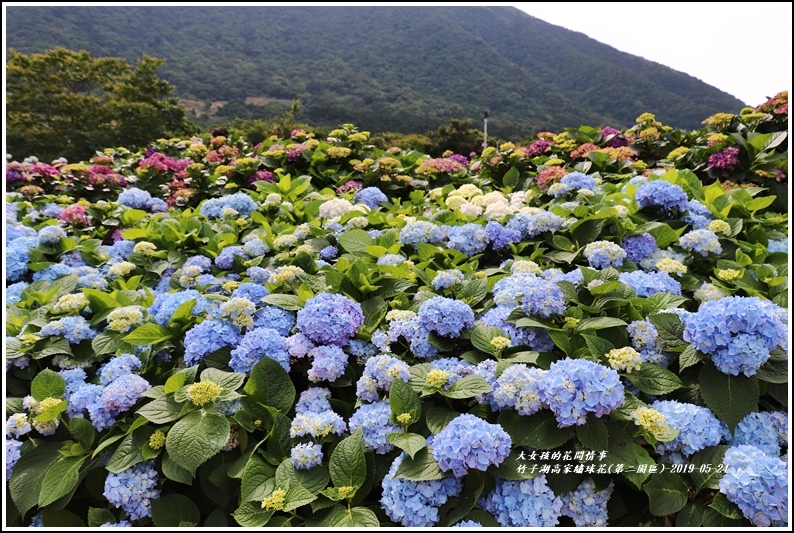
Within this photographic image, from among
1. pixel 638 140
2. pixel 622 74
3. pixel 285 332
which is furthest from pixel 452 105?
pixel 285 332

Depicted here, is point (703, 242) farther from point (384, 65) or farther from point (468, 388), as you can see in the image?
point (384, 65)

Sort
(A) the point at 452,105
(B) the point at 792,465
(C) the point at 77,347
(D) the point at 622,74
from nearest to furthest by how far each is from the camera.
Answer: (B) the point at 792,465 → (C) the point at 77,347 → (A) the point at 452,105 → (D) the point at 622,74

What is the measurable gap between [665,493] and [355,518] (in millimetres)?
844

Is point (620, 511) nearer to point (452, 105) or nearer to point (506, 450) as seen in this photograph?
point (506, 450)

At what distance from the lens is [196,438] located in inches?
52.5

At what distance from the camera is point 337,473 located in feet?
4.25

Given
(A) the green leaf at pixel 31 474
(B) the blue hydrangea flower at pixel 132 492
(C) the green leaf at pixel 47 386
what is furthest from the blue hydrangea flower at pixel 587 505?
(C) the green leaf at pixel 47 386

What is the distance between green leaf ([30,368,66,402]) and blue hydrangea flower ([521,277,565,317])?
1.71m

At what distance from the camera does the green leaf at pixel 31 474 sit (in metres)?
1.44

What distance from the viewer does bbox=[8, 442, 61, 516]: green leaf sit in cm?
144

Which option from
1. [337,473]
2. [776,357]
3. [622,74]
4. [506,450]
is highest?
[622,74]

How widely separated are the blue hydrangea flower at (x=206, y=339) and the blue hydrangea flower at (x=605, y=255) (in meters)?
1.59

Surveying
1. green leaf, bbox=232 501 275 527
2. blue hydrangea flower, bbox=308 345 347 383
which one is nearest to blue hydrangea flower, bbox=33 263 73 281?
blue hydrangea flower, bbox=308 345 347 383

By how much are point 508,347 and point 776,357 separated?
802 millimetres
